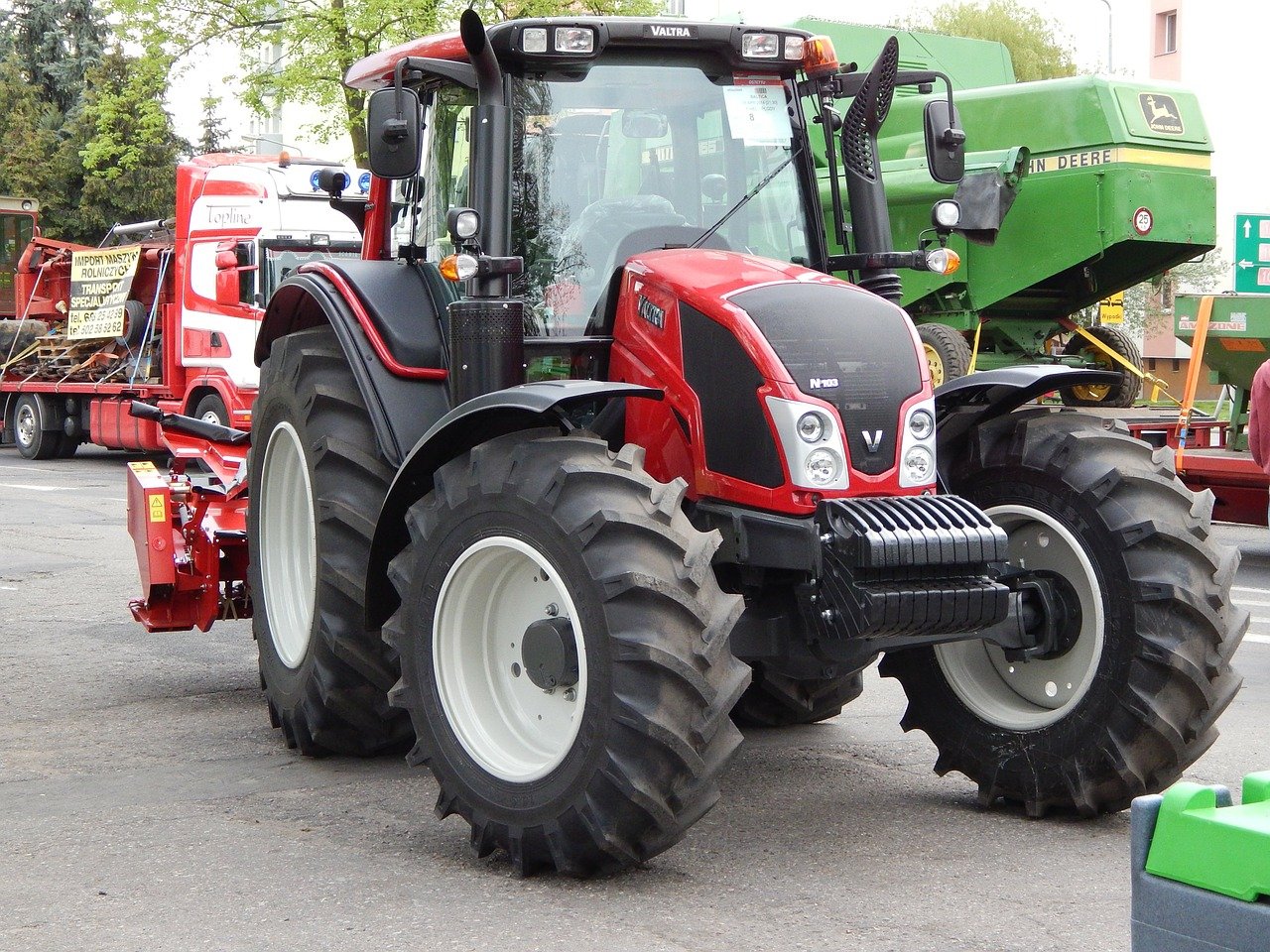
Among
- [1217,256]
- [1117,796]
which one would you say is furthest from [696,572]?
[1217,256]

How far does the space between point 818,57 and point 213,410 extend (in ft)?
47.0

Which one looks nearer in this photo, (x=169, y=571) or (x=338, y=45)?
(x=169, y=571)

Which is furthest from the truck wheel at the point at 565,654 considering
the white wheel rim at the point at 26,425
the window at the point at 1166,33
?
the window at the point at 1166,33

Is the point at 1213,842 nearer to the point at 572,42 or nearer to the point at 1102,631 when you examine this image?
the point at 1102,631

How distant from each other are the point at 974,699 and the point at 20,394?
2076cm

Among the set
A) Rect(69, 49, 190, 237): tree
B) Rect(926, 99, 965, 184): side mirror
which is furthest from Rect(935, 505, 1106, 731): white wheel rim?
Rect(69, 49, 190, 237): tree

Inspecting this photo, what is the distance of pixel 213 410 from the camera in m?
19.1

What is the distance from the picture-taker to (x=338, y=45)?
22891mm

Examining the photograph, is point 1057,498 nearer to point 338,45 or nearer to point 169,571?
point 169,571

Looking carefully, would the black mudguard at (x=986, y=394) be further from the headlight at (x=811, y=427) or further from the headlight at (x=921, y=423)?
the headlight at (x=811, y=427)

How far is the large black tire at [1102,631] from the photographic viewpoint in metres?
4.95

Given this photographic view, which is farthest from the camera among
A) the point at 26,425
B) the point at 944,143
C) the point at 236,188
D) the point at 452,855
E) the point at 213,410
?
the point at 26,425

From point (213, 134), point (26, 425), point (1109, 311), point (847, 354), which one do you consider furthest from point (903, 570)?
point (213, 134)

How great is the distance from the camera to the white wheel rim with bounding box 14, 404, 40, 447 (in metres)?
23.2
